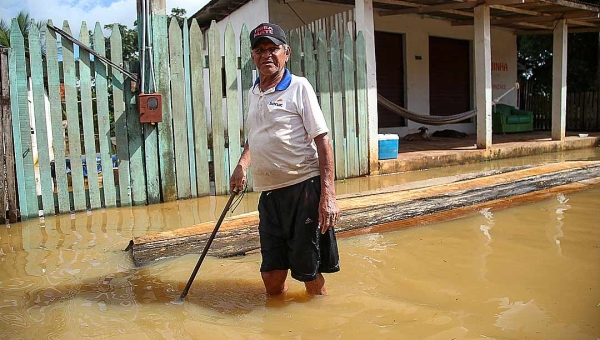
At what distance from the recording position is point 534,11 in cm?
1046

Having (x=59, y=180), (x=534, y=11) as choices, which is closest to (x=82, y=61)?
(x=59, y=180)

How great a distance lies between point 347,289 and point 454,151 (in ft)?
20.3

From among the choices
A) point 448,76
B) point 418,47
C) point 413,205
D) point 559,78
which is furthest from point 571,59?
point 413,205

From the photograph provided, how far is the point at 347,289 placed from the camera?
121 inches

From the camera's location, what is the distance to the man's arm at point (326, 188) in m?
2.63

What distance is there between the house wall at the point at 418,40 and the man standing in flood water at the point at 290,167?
6842 mm

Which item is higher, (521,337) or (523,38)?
(523,38)

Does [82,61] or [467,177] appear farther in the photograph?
[467,177]

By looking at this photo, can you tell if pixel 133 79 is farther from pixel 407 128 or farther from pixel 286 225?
pixel 407 128

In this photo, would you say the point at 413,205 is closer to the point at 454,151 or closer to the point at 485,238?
the point at 485,238

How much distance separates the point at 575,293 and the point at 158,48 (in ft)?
14.5

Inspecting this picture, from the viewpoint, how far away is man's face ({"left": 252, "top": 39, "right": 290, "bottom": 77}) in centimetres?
270

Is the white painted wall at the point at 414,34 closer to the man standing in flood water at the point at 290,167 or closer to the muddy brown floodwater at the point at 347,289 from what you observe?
the muddy brown floodwater at the point at 347,289

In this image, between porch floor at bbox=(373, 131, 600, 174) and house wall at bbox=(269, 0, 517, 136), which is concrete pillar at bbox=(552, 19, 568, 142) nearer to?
porch floor at bbox=(373, 131, 600, 174)
